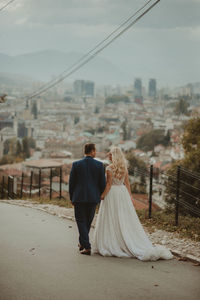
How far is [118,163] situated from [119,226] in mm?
770

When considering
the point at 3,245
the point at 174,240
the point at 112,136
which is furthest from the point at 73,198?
the point at 112,136

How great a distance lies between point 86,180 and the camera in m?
5.44

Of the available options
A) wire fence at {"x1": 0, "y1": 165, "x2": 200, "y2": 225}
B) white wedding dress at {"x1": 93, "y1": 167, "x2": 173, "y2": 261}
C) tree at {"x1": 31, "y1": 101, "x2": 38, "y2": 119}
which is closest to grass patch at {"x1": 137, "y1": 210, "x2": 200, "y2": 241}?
wire fence at {"x1": 0, "y1": 165, "x2": 200, "y2": 225}

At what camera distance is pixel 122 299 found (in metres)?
3.80

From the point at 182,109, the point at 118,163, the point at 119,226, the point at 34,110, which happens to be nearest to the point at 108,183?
the point at 118,163

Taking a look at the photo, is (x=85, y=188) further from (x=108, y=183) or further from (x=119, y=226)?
(x=119, y=226)

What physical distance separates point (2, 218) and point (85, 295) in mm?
4633

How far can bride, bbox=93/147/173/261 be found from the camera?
527 centimetres

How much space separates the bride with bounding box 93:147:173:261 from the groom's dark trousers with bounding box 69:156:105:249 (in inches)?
5.2

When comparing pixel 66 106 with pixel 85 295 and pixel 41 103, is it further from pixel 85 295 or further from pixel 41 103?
pixel 85 295

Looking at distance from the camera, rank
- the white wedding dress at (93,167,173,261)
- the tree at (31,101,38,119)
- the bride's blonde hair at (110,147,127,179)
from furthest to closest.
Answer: the tree at (31,101,38,119) → the bride's blonde hair at (110,147,127,179) → the white wedding dress at (93,167,173,261)

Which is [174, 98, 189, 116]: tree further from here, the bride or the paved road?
the paved road

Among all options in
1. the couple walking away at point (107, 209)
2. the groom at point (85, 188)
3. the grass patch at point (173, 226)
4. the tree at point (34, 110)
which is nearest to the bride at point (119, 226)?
the couple walking away at point (107, 209)

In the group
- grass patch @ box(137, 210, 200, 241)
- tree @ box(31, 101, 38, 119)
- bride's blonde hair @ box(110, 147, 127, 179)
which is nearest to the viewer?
bride's blonde hair @ box(110, 147, 127, 179)
